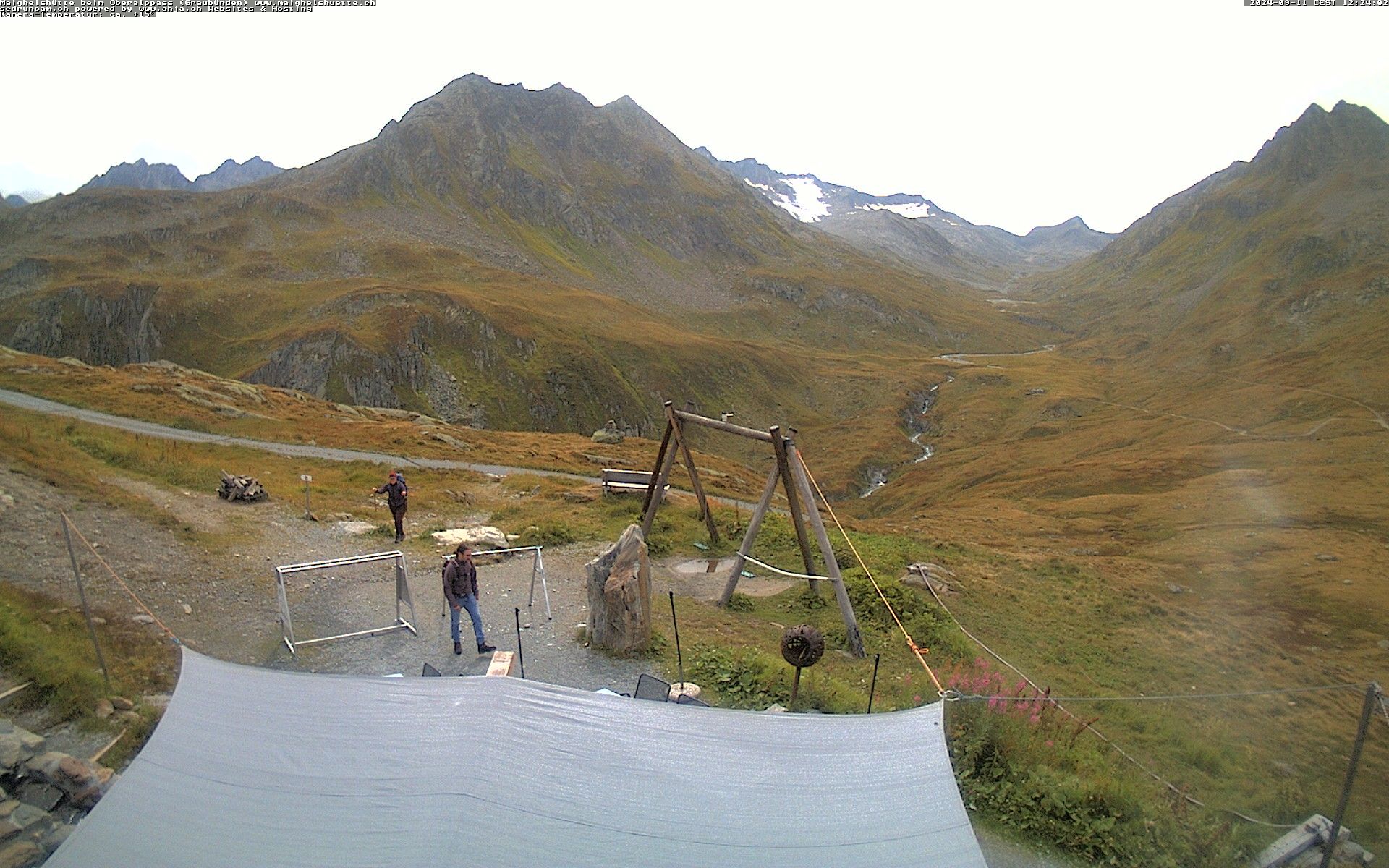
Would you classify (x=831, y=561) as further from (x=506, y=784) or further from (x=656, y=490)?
(x=506, y=784)

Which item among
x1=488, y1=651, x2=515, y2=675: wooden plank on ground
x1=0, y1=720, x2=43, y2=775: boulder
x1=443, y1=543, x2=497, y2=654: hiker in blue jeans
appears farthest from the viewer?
x1=443, y1=543, x2=497, y2=654: hiker in blue jeans

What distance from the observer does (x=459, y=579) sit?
13.5m

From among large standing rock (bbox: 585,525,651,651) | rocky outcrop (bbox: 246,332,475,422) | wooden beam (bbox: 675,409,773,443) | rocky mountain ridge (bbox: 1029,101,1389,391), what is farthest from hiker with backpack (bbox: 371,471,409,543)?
rocky mountain ridge (bbox: 1029,101,1389,391)

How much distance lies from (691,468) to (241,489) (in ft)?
49.4

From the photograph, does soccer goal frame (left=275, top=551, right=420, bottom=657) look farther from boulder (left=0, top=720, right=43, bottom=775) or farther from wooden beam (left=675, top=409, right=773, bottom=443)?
wooden beam (left=675, top=409, right=773, bottom=443)

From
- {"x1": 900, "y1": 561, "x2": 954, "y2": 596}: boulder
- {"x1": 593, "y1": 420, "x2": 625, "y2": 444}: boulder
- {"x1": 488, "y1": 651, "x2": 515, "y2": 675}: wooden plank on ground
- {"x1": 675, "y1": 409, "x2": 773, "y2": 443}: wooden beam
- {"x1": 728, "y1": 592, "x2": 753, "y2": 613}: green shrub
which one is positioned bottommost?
{"x1": 593, "y1": 420, "x2": 625, "y2": 444}: boulder

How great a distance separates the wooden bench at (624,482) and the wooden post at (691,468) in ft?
12.7

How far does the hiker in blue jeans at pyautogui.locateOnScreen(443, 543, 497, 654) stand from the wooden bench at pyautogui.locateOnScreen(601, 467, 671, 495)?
13342 mm

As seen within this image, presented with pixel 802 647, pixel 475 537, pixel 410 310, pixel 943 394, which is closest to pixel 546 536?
pixel 475 537

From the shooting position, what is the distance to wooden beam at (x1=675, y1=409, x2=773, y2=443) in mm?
18100

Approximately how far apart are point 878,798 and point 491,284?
13044 cm

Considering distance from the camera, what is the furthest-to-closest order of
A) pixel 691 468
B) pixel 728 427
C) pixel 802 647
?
pixel 691 468 → pixel 728 427 → pixel 802 647

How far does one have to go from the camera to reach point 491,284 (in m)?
128

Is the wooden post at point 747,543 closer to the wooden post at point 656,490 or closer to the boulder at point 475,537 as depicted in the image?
the wooden post at point 656,490
